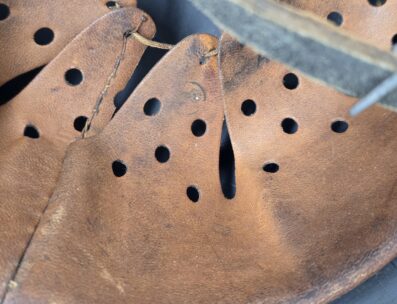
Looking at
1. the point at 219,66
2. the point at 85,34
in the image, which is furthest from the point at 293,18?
the point at 85,34

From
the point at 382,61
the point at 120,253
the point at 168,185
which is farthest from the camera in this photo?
the point at 168,185

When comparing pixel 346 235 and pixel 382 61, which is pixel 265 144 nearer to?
pixel 346 235

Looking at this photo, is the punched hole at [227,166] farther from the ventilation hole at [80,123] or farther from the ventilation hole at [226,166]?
the ventilation hole at [80,123]

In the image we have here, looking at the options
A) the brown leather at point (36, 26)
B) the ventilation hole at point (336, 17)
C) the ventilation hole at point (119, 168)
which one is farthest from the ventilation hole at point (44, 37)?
the ventilation hole at point (336, 17)

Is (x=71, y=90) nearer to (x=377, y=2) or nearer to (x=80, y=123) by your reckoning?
(x=80, y=123)

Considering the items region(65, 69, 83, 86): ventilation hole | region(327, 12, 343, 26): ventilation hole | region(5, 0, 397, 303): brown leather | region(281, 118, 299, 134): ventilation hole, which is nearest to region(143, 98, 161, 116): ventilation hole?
region(5, 0, 397, 303): brown leather

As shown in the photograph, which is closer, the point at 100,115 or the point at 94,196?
the point at 94,196

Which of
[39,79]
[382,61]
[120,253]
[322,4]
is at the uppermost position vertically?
[382,61]
